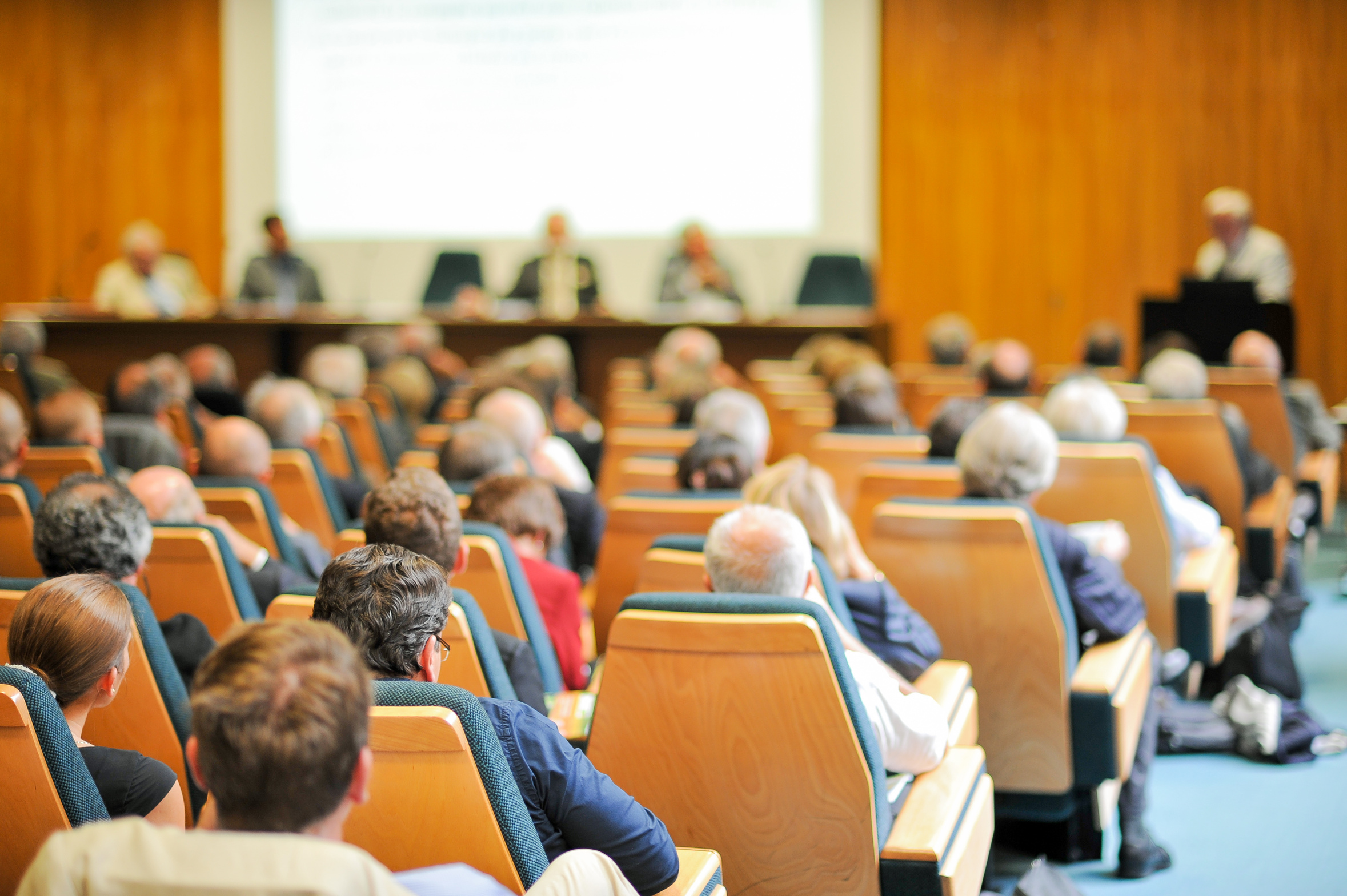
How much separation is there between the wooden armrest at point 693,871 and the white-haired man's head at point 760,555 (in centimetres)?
45

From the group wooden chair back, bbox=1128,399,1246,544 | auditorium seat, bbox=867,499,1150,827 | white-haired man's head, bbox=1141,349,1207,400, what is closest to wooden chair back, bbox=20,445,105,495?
auditorium seat, bbox=867,499,1150,827

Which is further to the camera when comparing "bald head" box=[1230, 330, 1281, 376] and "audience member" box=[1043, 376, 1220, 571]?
"bald head" box=[1230, 330, 1281, 376]

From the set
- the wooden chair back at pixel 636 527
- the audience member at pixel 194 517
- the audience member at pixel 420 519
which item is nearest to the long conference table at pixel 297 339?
the wooden chair back at pixel 636 527

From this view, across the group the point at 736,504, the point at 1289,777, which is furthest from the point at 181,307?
the point at 1289,777

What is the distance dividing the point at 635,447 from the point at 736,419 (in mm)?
408

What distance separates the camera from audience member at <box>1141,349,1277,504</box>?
15.1 ft

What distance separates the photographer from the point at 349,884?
3.32ft

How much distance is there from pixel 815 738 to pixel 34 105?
1126 centimetres

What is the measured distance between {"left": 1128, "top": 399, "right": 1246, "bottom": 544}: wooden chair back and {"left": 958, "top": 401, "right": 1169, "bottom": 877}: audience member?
1292 millimetres

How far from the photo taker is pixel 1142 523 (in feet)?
11.0

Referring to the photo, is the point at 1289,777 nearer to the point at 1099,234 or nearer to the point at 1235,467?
the point at 1235,467

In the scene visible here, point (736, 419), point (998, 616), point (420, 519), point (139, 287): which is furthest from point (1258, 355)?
point (139, 287)

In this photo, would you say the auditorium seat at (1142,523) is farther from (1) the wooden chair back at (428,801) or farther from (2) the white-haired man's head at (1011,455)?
(1) the wooden chair back at (428,801)

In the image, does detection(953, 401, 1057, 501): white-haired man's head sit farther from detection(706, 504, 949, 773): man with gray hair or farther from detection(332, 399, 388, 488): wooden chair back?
detection(332, 399, 388, 488): wooden chair back
